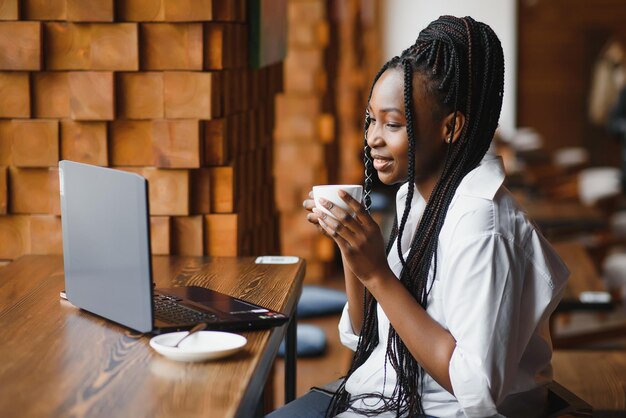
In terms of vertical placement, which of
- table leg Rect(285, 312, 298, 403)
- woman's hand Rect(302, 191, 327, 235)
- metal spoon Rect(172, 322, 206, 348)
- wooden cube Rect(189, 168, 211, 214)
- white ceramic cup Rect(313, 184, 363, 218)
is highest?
white ceramic cup Rect(313, 184, 363, 218)

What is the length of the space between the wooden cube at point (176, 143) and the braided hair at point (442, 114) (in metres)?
0.88

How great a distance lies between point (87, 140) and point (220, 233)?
0.44 meters

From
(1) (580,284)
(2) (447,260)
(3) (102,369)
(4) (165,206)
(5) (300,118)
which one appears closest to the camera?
(3) (102,369)

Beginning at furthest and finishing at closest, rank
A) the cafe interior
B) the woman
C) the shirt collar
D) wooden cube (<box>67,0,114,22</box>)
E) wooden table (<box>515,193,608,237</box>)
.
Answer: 1. wooden table (<box>515,193,608,237</box>)
2. wooden cube (<box>67,0,114,22</box>)
3. the shirt collar
4. the woman
5. the cafe interior

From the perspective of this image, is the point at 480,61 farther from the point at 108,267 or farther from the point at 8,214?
the point at 8,214

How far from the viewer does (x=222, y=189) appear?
271cm

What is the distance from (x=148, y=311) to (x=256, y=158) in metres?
1.59

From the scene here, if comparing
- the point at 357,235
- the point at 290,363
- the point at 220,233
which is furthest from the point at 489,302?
the point at 220,233

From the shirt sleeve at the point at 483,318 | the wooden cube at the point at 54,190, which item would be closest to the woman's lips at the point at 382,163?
the shirt sleeve at the point at 483,318

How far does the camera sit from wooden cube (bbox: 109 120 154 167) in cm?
263

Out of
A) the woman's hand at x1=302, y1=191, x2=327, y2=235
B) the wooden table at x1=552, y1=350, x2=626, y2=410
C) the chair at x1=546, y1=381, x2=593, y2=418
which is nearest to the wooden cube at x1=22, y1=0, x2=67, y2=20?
the woman's hand at x1=302, y1=191, x2=327, y2=235

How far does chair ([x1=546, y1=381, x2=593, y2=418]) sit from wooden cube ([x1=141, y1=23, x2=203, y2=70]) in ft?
4.19

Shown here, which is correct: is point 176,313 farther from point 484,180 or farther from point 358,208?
point 484,180

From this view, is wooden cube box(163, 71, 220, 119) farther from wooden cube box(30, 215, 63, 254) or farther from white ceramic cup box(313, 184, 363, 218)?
white ceramic cup box(313, 184, 363, 218)
